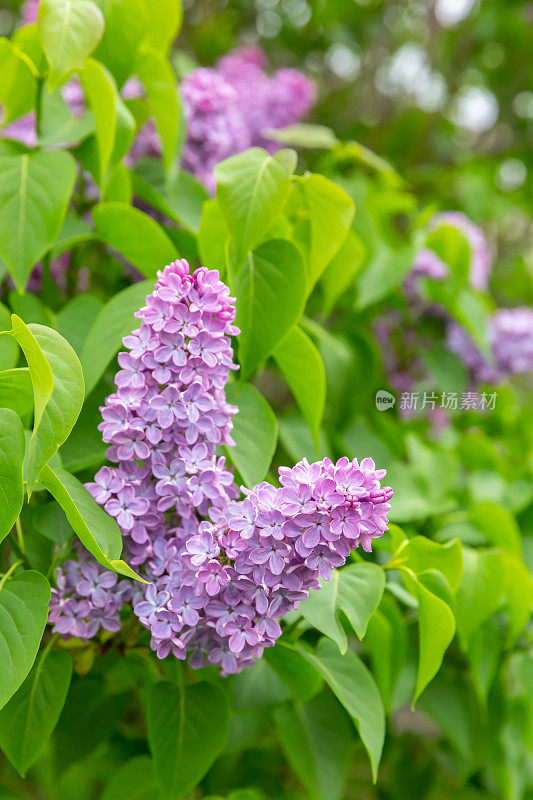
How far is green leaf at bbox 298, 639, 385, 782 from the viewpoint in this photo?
1.76 ft

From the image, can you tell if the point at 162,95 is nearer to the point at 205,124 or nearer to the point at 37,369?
the point at 205,124

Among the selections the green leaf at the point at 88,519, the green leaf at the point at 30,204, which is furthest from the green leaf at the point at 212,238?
the green leaf at the point at 88,519

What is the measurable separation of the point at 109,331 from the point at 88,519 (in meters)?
0.17

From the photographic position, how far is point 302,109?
1328mm

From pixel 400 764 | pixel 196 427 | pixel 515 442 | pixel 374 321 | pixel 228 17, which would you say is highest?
pixel 196 427

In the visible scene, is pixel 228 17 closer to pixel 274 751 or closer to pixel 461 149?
pixel 461 149

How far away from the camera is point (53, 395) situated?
1.42ft

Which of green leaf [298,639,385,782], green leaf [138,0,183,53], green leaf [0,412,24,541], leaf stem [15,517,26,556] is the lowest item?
green leaf [298,639,385,782]

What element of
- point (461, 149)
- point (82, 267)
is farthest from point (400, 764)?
point (461, 149)

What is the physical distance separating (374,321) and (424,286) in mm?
86

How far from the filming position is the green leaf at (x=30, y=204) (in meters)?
0.61

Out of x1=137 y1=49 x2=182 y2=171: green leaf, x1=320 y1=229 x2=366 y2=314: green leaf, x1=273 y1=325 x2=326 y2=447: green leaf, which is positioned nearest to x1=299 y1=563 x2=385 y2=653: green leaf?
x1=273 y1=325 x2=326 y2=447: green leaf

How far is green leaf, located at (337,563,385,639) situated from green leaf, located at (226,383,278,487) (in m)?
0.09

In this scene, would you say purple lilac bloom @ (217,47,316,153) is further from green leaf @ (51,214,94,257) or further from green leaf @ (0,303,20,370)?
green leaf @ (0,303,20,370)
